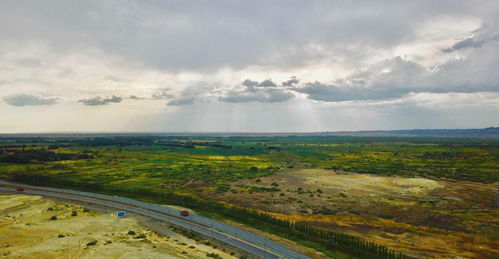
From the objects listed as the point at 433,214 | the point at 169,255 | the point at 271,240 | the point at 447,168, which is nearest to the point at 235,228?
the point at 271,240

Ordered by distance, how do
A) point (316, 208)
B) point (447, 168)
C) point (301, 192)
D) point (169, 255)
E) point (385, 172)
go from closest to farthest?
point (169, 255)
point (316, 208)
point (301, 192)
point (385, 172)
point (447, 168)

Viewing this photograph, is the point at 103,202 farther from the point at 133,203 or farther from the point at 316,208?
the point at 316,208

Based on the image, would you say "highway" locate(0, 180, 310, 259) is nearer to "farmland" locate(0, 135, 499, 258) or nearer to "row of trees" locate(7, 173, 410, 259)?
"farmland" locate(0, 135, 499, 258)

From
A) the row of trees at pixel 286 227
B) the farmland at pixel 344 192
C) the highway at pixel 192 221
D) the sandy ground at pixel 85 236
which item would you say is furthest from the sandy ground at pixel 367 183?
the sandy ground at pixel 85 236

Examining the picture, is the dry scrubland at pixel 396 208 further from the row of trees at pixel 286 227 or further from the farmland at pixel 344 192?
the row of trees at pixel 286 227

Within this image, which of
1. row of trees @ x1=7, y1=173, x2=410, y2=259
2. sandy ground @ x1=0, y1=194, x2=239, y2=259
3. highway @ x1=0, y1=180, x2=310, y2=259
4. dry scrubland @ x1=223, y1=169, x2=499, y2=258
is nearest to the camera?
sandy ground @ x1=0, y1=194, x2=239, y2=259

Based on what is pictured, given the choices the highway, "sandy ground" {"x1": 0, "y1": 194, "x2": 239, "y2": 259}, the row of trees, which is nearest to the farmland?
the row of trees
